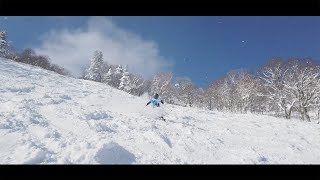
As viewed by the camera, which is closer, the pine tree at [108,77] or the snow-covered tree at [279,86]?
the snow-covered tree at [279,86]

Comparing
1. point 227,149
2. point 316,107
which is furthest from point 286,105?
point 227,149

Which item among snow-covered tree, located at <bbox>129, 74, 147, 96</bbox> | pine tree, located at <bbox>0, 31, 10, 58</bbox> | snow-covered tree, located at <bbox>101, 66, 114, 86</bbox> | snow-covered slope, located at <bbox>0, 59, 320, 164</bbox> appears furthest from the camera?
snow-covered tree, located at <bbox>101, 66, 114, 86</bbox>

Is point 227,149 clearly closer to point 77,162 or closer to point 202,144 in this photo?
point 202,144

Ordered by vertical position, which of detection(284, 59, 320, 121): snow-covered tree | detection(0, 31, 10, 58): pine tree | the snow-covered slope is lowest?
the snow-covered slope

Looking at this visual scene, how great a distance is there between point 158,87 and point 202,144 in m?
23.3

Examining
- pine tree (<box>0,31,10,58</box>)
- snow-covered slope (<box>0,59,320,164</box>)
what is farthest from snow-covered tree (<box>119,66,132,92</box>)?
snow-covered slope (<box>0,59,320,164</box>)

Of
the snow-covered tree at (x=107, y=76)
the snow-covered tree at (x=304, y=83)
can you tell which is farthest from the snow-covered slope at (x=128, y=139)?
the snow-covered tree at (x=107, y=76)

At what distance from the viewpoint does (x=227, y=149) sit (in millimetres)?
6449

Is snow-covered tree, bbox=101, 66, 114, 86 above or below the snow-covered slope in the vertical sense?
above

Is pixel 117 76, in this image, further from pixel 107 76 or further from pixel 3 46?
pixel 3 46

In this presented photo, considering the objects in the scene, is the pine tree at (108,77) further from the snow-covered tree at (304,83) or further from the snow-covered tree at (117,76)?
the snow-covered tree at (304,83)

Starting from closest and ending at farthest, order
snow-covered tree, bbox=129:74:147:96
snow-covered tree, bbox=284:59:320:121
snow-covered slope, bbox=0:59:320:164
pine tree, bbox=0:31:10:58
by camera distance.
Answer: snow-covered slope, bbox=0:59:320:164, snow-covered tree, bbox=284:59:320:121, pine tree, bbox=0:31:10:58, snow-covered tree, bbox=129:74:147:96

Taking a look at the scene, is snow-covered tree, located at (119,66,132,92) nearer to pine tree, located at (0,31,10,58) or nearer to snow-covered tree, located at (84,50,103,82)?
snow-covered tree, located at (84,50,103,82)

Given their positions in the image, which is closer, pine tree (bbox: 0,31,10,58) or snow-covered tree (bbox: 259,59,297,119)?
snow-covered tree (bbox: 259,59,297,119)
